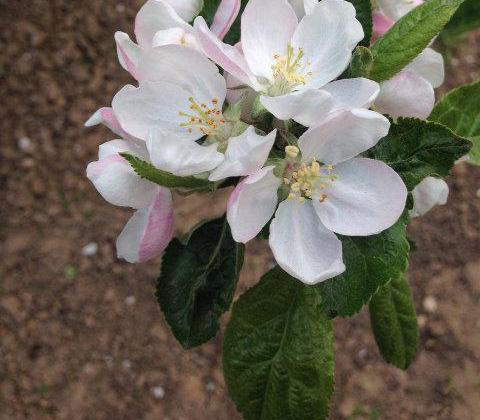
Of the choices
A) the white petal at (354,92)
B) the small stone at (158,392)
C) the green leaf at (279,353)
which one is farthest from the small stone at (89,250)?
the white petal at (354,92)

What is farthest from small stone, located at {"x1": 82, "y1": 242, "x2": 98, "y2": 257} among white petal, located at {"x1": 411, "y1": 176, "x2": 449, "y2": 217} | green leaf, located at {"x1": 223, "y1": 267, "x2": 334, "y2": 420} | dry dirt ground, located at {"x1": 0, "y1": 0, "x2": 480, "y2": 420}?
white petal, located at {"x1": 411, "y1": 176, "x2": 449, "y2": 217}

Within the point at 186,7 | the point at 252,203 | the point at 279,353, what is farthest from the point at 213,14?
the point at 279,353

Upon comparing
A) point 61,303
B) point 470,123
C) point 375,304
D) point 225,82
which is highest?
point 225,82

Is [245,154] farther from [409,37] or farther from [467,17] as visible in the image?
[467,17]

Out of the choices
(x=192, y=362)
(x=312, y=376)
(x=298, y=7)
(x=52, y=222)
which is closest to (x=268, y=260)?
(x=192, y=362)

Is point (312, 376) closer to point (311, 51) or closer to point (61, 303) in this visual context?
point (311, 51)

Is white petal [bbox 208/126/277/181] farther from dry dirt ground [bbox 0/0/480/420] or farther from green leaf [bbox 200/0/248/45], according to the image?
dry dirt ground [bbox 0/0/480/420]

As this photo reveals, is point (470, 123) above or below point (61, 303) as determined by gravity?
above

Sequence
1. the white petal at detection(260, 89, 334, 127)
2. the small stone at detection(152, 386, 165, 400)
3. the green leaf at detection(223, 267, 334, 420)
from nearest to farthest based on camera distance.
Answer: the white petal at detection(260, 89, 334, 127)
the green leaf at detection(223, 267, 334, 420)
the small stone at detection(152, 386, 165, 400)
